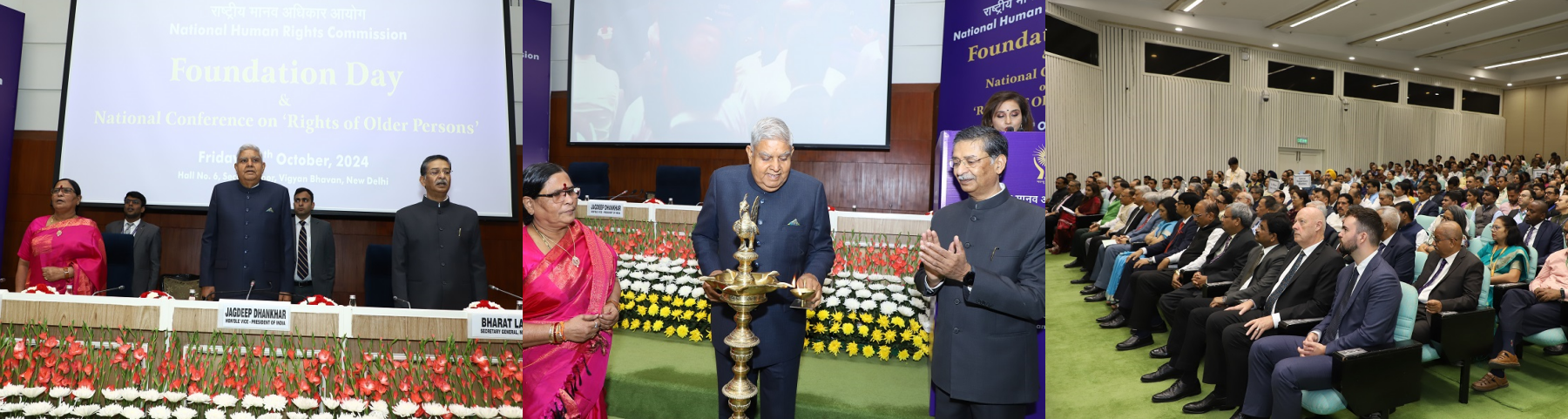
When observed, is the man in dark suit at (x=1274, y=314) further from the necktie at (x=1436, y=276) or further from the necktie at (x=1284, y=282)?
the necktie at (x=1436, y=276)

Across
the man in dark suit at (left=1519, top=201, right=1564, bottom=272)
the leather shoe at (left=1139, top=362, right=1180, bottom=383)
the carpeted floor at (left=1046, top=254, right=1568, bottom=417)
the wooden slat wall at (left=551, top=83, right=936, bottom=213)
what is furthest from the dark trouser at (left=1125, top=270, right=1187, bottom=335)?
the wooden slat wall at (left=551, top=83, right=936, bottom=213)

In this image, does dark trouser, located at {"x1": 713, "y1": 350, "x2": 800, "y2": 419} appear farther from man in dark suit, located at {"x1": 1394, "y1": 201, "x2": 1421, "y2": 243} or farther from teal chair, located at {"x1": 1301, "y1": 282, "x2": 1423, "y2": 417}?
man in dark suit, located at {"x1": 1394, "y1": 201, "x2": 1421, "y2": 243}

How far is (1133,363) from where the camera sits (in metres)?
5.18

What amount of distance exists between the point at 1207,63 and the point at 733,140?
61.5 feet

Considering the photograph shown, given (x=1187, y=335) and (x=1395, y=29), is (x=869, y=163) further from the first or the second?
(x=1395, y=29)

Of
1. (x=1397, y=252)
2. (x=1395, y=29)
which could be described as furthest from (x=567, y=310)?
(x=1395, y=29)

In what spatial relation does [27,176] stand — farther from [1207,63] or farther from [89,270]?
[1207,63]

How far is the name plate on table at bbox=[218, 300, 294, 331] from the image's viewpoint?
4.50ft

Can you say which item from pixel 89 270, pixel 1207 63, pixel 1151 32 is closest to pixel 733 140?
pixel 89 270

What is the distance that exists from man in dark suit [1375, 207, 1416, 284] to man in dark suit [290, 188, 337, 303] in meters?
6.38

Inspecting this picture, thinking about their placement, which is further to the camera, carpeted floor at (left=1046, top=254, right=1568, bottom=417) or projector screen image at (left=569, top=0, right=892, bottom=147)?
carpeted floor at (left=1046, top=254, right=1568, bottom=417)

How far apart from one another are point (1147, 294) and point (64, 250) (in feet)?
20.1

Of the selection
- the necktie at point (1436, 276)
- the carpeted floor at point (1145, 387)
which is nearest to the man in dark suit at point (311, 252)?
the carpeted floor at point (1145, 387)

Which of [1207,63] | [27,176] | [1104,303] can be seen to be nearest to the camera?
[27,176]
